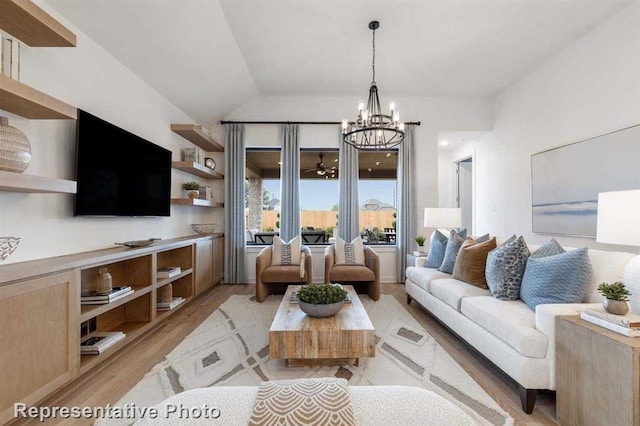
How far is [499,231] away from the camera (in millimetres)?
5012

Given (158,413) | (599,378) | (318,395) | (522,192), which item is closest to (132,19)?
(158,413)

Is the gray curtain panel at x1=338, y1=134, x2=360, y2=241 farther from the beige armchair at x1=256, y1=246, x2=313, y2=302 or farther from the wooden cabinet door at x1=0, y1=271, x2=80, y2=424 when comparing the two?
the wooden cabinet door at x1=0, y1=271, x2=80, y2=424

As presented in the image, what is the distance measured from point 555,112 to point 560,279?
294 centimetres

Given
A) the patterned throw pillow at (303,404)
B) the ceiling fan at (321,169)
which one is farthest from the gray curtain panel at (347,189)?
the patterned throw pillow at (303,404)

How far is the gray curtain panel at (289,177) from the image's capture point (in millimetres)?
5188

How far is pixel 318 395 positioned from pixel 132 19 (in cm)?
341

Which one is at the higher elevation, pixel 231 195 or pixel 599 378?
pixel 231 195

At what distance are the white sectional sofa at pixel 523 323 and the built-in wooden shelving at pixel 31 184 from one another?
309cm

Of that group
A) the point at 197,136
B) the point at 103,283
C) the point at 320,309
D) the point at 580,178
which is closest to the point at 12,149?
the point at 103,283

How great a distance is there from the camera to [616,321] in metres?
1.47

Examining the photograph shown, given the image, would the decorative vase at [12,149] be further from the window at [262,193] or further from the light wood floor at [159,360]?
the window at [262,193]

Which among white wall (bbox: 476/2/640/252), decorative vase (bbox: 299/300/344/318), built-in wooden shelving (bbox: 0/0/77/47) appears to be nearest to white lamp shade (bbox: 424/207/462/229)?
white wall (bbox: 476/2/640/252)

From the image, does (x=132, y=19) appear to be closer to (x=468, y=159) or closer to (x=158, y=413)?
(x=158, y=413)

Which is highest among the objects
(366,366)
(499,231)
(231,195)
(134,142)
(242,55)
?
(242,55)
